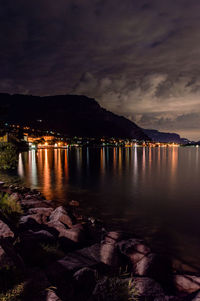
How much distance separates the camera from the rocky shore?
561 cm

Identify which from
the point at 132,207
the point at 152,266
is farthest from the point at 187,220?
the point at 152,266

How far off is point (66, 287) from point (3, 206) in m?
7.43

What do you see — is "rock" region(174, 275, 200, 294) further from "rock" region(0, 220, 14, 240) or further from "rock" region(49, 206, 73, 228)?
"rock" region(0, 220, 14, 240)

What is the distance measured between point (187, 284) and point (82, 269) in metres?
3.79

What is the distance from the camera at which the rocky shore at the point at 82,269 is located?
5613 millimetres

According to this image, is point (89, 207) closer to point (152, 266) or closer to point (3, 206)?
point (3, 206)

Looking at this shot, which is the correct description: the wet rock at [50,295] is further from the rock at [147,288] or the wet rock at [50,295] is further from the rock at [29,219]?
the rock at [29,219]

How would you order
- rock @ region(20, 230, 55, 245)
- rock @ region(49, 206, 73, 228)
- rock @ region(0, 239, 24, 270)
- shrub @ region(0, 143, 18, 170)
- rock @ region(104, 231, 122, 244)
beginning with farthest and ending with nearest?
shrub @ region(0, 143, 18, 170) < rock @ region(49, 206, 73, 228) < rock @ region(104, 231, 122, 244) < rock @ region(20, 230, 55, 245) < rock @ region(0, 239, 24, 270)

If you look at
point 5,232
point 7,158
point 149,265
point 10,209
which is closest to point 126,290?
point 149,265

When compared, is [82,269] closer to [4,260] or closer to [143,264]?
[4,260]

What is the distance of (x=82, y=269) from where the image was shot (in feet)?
21.2

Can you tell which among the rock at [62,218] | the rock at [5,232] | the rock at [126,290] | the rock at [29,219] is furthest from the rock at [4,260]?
the rock at [62,218]

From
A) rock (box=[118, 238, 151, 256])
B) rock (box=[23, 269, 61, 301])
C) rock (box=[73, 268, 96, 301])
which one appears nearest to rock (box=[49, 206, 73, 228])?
rock (box=[118, 238, 151, 256])

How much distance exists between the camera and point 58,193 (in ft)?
84.5
